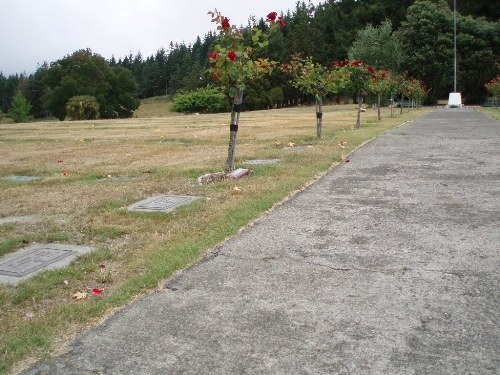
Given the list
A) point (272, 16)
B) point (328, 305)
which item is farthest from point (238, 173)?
point (328, 305)

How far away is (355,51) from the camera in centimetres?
4706

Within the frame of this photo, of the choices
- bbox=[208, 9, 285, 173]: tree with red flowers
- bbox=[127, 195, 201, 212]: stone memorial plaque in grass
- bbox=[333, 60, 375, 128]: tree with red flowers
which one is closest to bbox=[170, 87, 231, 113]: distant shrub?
bbox=[333, 60, 375, 128]: tree with red flowers

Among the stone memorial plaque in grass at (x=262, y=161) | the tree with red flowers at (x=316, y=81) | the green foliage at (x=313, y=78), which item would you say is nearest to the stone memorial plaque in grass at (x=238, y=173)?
the stone memorial plaque in grass at (x=262, y=161)

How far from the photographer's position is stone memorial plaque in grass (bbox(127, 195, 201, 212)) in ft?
20.3

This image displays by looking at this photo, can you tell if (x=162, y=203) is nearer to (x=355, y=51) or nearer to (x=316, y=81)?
(x=316, y=81)

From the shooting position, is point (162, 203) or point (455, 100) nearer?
point (162, 203)

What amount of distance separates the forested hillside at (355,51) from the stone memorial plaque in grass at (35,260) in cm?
2740

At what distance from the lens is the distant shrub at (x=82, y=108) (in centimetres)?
5669

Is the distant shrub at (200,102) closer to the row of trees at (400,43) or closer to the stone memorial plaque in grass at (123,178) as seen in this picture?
the row of trees at (400,43)

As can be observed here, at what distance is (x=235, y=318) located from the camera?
307cm

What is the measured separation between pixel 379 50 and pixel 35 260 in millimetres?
46312

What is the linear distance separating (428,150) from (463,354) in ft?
31.1

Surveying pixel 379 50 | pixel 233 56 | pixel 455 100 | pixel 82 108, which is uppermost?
pixel 379 50

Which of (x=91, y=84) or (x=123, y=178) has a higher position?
(x=91, y=84)
